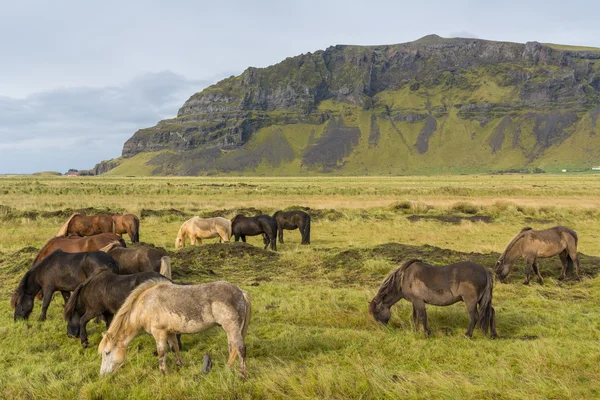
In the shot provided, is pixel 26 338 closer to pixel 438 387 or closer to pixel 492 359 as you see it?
pixel 438 387

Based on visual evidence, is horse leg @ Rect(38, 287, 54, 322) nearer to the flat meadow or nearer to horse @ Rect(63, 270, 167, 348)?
the flat meadow

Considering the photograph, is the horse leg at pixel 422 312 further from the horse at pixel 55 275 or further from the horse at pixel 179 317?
the horse at pixel 55 275

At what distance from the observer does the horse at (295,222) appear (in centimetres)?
2012

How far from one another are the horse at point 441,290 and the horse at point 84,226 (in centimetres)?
1399

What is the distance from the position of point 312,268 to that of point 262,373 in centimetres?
850

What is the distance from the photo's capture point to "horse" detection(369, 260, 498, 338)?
755 centimetres

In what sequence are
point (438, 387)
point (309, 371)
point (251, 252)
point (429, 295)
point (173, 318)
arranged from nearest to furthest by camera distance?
point (438, 387)
point (309, 371)
point (173, 318)
point (429, 295)
point (251, 252)

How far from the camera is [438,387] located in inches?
207

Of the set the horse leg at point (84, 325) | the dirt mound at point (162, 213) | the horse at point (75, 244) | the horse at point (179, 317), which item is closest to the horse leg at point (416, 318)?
the horse at point (179, 317)

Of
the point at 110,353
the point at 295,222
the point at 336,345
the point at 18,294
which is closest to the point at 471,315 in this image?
the point at 336,345

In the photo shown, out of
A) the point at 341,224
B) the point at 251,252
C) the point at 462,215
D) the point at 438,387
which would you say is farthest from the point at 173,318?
the point at 462,215

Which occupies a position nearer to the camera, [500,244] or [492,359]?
[492,359]

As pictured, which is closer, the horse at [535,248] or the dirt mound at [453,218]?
the horse at [535,248]

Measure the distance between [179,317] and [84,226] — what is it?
1360 centimetres
